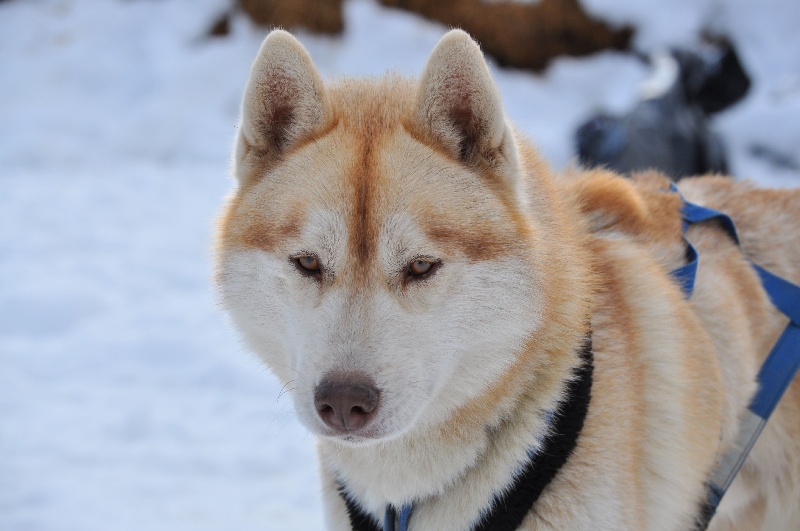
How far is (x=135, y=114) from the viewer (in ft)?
33.4

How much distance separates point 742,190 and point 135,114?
28.6 feet

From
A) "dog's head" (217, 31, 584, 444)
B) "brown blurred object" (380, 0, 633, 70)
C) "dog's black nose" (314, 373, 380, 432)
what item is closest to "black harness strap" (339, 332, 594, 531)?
"dog's head" (217, 31, 584, 444)

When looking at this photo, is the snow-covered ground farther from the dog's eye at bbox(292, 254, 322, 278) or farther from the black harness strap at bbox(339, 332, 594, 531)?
the black harness strap at bbox(339, 332, 594, 531)

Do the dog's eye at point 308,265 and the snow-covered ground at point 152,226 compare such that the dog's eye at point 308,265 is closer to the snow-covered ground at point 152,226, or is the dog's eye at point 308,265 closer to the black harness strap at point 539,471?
the snow-covered ground at point 152,226

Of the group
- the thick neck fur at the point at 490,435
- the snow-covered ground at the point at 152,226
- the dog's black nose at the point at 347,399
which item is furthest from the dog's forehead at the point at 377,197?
the snow-covered ground at the point at 152,226

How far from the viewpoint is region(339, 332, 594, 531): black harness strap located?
217cm

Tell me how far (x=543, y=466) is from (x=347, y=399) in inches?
24.8

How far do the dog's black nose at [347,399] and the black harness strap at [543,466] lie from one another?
0.50 metres

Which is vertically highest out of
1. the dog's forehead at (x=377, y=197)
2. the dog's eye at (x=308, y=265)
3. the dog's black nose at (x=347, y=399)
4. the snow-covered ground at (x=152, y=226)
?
the dog's forehead at (x=377, y=197)

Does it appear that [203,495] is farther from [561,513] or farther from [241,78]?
[241,78]

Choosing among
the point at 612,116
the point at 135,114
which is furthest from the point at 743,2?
the point at 135,114

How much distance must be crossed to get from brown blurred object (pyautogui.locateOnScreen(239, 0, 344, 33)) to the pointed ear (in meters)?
9.68

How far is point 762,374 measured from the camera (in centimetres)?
275

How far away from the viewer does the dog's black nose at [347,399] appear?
1968 millimetres
